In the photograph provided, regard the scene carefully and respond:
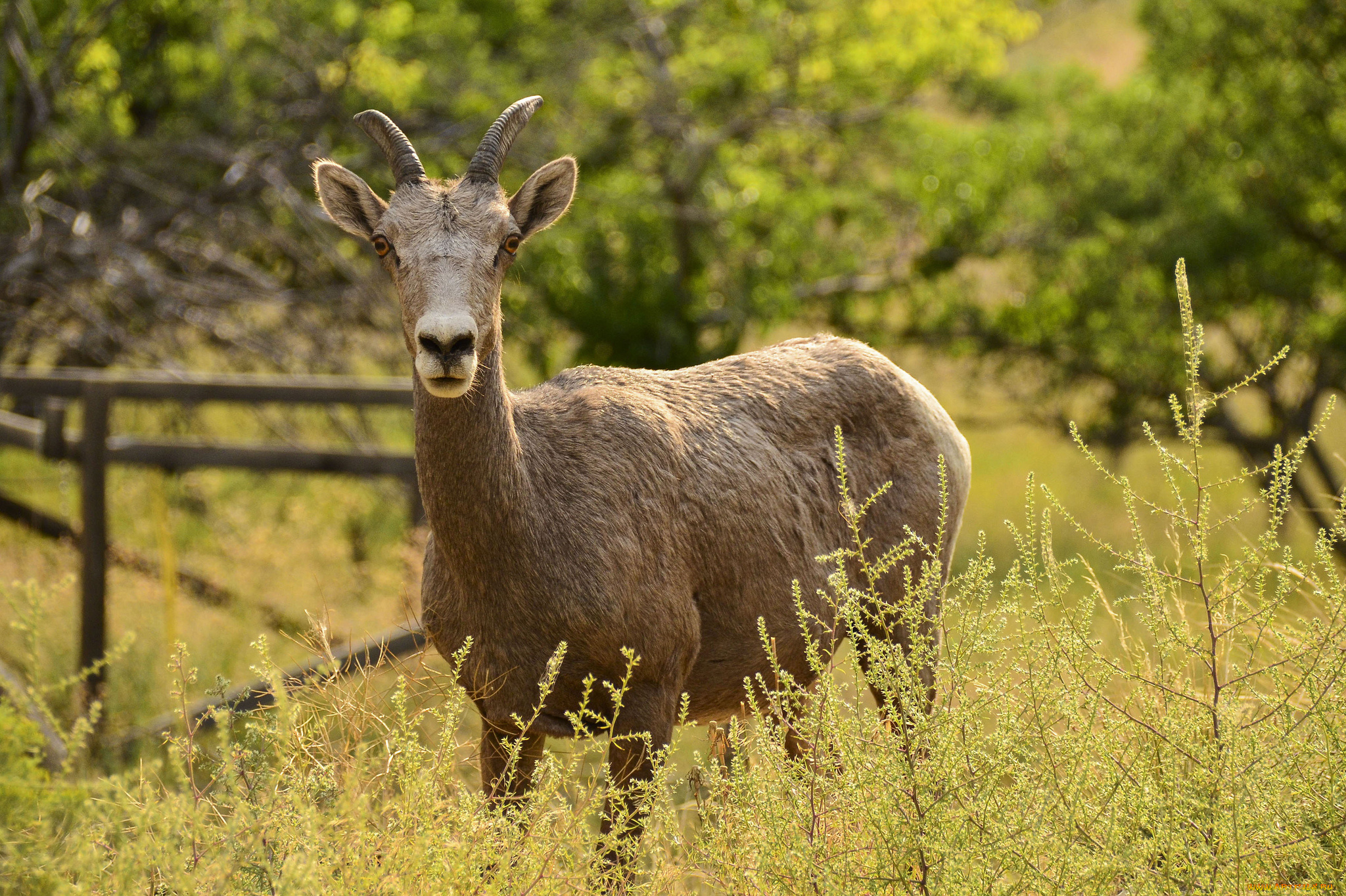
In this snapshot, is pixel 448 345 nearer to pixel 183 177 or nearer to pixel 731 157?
pixel 183 177

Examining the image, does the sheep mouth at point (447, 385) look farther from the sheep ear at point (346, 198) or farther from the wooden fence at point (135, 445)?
the wooden fence at point (135, 445)

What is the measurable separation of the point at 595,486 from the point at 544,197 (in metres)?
1.09

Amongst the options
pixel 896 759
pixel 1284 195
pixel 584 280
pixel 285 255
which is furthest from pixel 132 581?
pixel 1284 195

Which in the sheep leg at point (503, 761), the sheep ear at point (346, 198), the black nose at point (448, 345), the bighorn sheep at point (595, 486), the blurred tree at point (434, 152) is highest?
the blurred tree at point (434, 152)

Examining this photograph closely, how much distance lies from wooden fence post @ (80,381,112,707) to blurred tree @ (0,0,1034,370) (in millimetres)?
1782

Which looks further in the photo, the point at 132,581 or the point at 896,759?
the point at 132,581

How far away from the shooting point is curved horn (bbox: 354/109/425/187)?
365cm

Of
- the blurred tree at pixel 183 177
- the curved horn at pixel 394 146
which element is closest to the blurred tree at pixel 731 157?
the blurred tree at pixel 183 177

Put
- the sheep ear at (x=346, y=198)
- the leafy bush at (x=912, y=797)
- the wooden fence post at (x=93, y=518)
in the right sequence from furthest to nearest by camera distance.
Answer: the wooden fence post at (x=93, y=518), the sheep ear at (x=346, y=198), the leafy bush at (x=912, y=797)

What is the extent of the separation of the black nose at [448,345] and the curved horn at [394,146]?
0.79 meters

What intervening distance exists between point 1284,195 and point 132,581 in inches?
491

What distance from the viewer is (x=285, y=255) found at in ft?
34.1

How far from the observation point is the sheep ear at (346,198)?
3.80m

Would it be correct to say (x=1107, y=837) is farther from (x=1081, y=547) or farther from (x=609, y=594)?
(x=1081, y=547)
